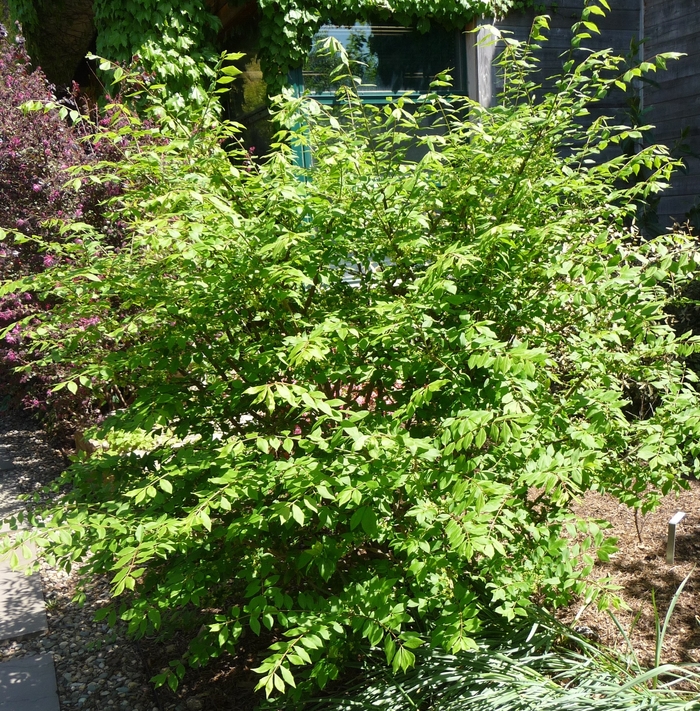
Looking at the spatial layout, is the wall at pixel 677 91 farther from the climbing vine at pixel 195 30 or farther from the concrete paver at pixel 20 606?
the concrete paver at pixel 20 606

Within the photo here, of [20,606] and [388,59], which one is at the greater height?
[388,59]

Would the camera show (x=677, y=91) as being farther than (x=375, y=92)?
Yes

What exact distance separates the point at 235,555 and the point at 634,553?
2.28m

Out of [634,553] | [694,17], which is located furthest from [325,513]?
[694,17]

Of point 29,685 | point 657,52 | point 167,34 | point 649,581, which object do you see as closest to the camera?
point 29,685

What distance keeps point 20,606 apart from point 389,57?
5969 mm

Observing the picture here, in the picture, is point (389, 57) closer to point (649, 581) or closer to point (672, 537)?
point (672, 537)

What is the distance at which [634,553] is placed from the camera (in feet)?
12.0

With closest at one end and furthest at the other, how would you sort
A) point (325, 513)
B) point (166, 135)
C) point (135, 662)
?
point (325, 513), point (166, 135), point (135, 662)

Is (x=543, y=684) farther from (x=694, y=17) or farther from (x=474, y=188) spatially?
(x=694, y=17)

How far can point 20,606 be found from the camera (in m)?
3.57

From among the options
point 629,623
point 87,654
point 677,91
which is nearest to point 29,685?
point 87,654

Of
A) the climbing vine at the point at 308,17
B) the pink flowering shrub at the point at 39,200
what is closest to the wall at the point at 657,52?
the climbing vine at the point at 308,17

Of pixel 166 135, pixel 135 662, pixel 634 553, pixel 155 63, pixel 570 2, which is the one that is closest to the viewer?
pixel 166 135
